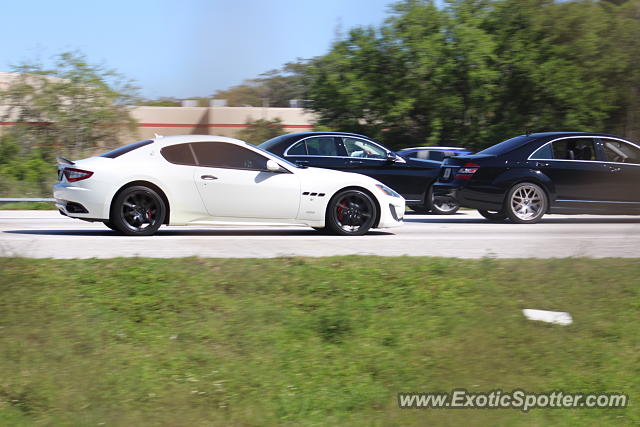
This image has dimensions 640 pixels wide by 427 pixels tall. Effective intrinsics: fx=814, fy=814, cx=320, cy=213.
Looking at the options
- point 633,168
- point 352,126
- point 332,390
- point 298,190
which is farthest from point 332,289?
point 352,126

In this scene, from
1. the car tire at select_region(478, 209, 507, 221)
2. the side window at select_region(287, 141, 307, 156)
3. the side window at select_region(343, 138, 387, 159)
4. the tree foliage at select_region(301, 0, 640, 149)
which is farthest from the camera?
the tree foliage at select_region(301, 0, 640, 149)

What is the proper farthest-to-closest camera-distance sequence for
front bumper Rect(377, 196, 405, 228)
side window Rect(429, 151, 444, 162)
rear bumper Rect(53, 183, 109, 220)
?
side window Rect(429, 151, 444, 162), front bumper Rect(377, 196, 405, 228), rear bumper Rect(53, 183, 109, 220)

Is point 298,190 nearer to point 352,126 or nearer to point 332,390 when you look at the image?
point 332,390

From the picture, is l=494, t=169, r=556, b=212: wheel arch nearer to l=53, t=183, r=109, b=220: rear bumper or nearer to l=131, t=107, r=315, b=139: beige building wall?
l=53, t=183, r=109, b=220: rear bumper

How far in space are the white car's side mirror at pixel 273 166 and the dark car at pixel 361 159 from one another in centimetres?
379

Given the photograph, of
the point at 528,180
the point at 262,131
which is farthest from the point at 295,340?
the point at 262,131

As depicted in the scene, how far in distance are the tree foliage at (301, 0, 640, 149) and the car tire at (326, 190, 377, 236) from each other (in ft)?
51.3

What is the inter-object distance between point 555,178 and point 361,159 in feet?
12.3

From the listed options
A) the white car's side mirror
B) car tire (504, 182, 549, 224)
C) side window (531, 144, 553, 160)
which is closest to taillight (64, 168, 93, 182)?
the white car's side mirror

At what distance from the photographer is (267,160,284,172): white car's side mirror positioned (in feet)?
37.6

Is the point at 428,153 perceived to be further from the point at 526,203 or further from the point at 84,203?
the point at 84,203

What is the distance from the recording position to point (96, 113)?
26422mm

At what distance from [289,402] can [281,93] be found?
4381 centimetres

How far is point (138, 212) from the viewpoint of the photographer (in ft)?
36.6
